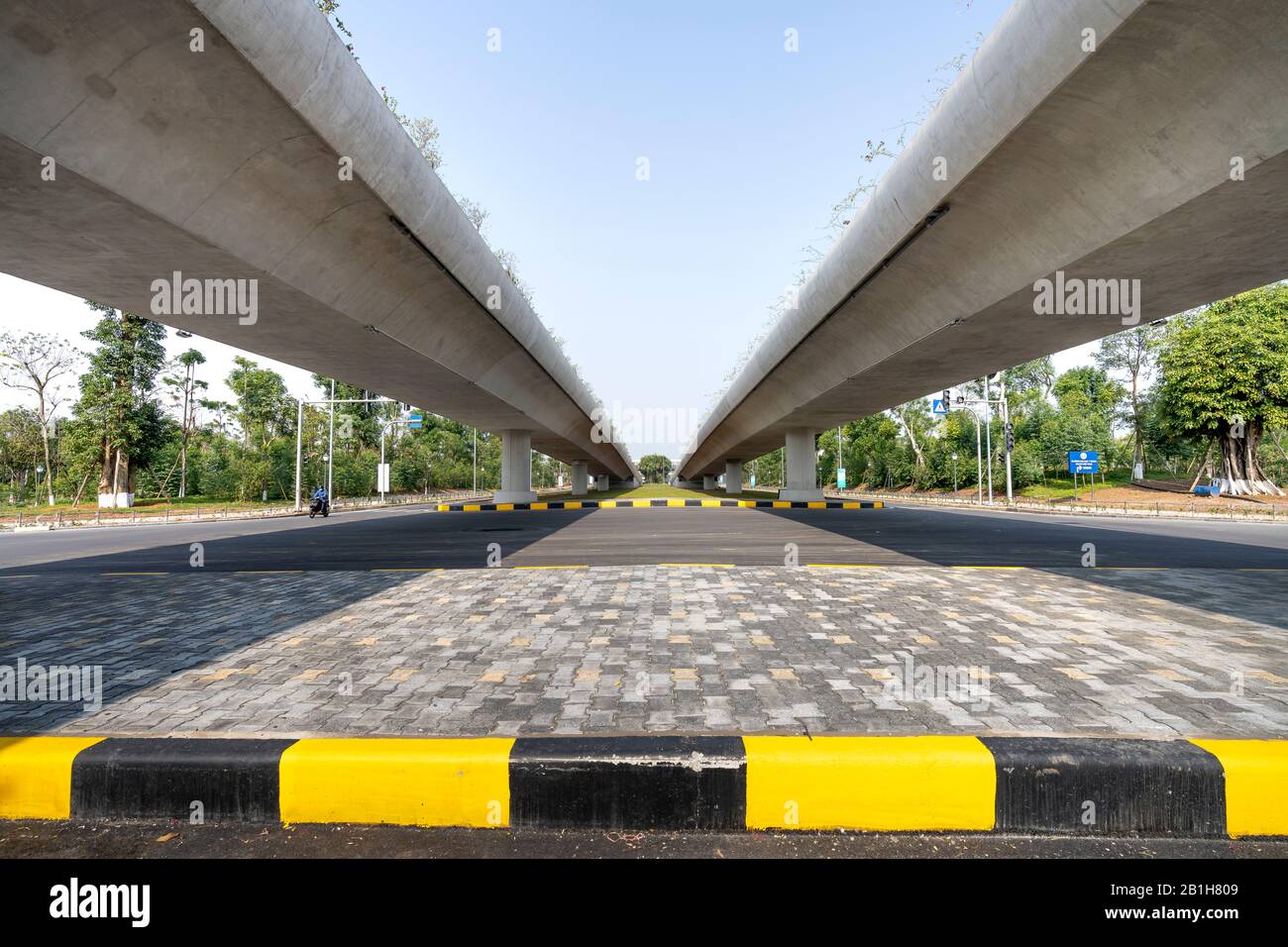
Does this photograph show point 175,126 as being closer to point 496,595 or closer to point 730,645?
point 496,595

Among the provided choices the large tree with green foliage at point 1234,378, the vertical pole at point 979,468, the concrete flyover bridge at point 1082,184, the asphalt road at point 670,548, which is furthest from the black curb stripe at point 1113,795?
the large tree with green foliage at point 1234,378

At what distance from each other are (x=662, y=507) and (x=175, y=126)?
21.1m

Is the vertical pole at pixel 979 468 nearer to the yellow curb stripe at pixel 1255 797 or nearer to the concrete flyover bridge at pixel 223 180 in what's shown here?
the concrete flyover bridge at pixel 223 180

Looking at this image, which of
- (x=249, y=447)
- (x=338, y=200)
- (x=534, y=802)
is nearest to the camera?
(x=534, y=802)

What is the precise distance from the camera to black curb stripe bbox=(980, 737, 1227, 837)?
2479 mm

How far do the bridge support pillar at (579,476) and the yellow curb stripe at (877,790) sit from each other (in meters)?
43.6

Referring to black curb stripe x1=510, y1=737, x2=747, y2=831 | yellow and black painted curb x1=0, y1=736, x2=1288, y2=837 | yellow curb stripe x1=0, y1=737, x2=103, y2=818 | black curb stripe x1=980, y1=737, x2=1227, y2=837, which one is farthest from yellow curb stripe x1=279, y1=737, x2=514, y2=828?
black curb stripe x1=980, y1=737, x2=1227, y2=837

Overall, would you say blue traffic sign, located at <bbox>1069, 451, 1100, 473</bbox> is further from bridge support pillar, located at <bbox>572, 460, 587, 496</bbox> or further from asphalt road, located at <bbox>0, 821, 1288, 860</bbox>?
asphalt road, located at <bbox>0, 821, 1288, 860</bbox>


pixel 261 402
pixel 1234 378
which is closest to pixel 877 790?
pixel 1234 378

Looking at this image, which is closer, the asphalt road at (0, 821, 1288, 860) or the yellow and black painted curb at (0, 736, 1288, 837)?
the asphalt road at (0, 821, 1288, 860)

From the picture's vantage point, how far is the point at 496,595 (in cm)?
627

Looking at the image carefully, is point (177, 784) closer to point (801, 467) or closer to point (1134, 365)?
point (801, 467)

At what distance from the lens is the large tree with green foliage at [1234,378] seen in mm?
32188
